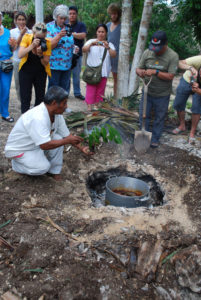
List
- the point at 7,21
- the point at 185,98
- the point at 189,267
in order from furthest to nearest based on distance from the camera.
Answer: the point at 7,21 < the point at 185,98 < the point at 189,267

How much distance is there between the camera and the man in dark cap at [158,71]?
3.75 metres

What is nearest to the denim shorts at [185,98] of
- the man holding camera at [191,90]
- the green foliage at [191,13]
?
the man holding camera at [191,90]

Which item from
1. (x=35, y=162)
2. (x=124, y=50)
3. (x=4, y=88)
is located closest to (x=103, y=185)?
(x=35, y=162)

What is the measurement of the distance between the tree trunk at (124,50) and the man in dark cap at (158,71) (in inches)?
53.1

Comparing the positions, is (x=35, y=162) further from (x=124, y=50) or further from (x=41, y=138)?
(x=124, y=50)

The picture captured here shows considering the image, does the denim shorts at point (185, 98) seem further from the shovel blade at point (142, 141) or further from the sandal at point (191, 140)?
the shovel blade at point (142, 141)

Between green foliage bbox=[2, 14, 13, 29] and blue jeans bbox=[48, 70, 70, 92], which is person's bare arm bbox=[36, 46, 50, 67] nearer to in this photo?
blue jeans bbox=[48, 70, 70, 92]

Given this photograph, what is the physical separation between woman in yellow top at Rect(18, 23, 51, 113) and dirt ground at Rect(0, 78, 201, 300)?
1.18 metres

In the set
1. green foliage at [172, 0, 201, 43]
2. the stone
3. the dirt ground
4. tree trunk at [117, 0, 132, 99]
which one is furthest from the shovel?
green foliage at [172, 0, 201, 43]

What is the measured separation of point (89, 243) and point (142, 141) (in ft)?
7.12

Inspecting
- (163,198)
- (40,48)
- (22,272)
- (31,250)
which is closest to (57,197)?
(31,250)

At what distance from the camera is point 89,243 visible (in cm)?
256

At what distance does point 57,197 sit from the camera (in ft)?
10.5

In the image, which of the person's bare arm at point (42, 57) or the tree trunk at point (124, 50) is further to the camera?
the tree trunk at point (124, 50)
